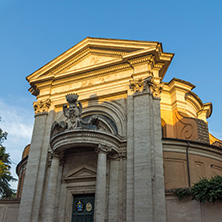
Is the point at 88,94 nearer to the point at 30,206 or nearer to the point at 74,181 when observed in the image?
the point at 74,181

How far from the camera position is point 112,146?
492 inches

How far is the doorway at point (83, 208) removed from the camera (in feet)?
41.0

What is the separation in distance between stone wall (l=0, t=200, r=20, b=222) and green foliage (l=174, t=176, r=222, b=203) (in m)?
9.06

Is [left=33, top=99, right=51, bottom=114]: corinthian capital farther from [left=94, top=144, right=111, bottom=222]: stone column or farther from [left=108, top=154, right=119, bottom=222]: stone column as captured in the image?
[left=108, top=154, right=119, bottom=222]: stone column

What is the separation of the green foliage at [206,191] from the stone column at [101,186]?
124 inches

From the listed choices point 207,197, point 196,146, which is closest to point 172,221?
point 207,197

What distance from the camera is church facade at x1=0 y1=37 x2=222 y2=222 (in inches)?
453

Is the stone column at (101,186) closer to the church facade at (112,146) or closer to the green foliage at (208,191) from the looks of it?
the church facade at (112,146)

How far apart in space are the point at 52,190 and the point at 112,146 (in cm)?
340

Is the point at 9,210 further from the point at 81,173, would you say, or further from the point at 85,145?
the point at 85,145

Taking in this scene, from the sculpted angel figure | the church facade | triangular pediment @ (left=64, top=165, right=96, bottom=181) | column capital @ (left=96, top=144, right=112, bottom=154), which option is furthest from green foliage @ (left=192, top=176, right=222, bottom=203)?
the sculpted angel figure

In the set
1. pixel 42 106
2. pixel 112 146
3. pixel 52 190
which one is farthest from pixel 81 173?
pixel 42 106

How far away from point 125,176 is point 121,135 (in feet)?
6.76

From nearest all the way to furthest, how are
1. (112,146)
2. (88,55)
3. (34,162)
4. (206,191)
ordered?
(206,191) < (112,146) < (34,162) < (88,55)
